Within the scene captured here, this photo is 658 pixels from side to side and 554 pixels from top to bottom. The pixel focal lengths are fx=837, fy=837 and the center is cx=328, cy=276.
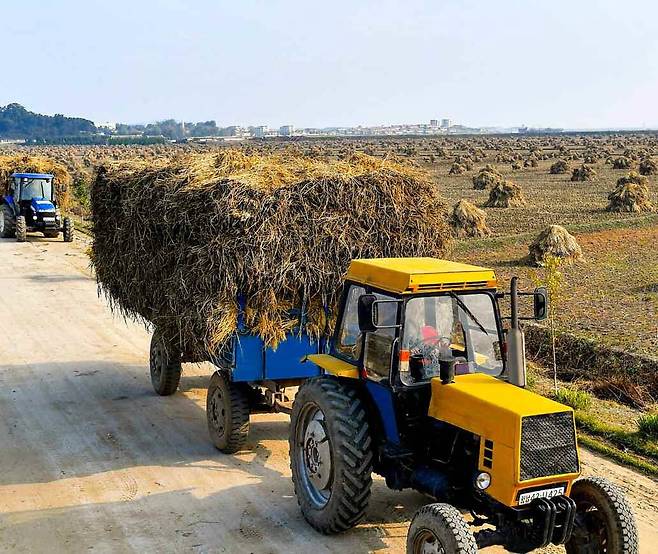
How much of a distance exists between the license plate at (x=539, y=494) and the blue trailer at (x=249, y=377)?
374 cm

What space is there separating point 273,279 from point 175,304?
1281 mm

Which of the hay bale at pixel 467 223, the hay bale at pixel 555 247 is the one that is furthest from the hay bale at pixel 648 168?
the hay bale at pixel 555 247

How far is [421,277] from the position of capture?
7.68 m

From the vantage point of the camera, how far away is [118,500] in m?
9.24

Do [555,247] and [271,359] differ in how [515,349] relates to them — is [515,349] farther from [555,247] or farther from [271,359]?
[555,247]

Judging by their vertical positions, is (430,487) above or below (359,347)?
below

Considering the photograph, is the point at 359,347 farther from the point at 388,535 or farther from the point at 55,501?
the point at 55,501

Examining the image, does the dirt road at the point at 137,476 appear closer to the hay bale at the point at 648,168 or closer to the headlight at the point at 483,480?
the headlight at the point at 483,480

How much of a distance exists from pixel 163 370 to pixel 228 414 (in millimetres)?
2799

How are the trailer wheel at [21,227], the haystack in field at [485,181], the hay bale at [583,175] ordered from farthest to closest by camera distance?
the hay bale at [583,175] < the haystack in field at [485,181] < the trailer wheel at [21,227]

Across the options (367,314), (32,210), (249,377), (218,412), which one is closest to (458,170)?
(32,210)

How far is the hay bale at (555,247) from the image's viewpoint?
22.2 meters

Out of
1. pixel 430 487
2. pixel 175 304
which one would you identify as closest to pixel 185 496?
pixel 175 304

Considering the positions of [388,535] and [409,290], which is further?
[388,535]
